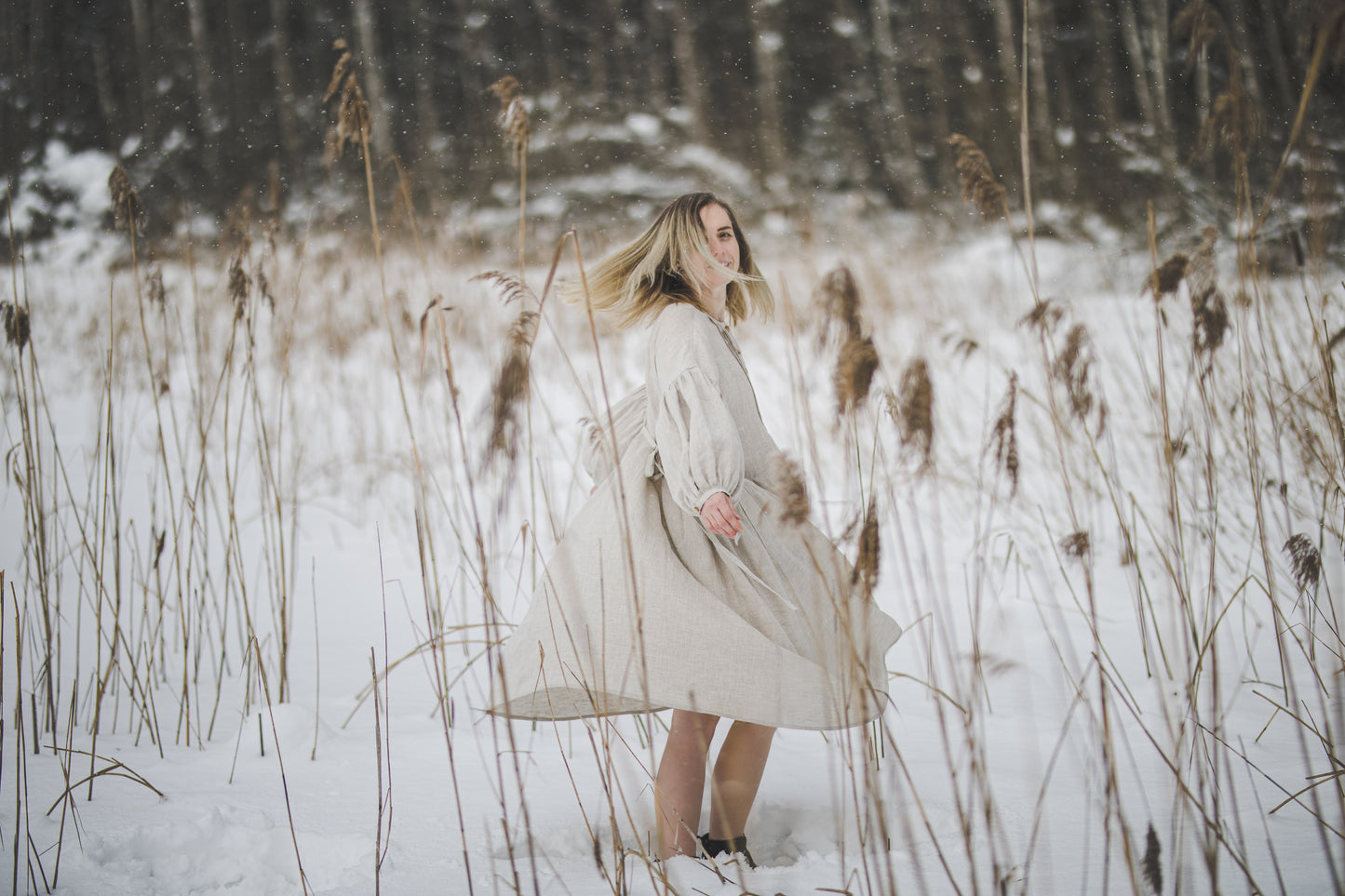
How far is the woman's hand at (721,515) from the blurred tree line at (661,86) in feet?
22.8

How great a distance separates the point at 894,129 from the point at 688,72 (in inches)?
91.5

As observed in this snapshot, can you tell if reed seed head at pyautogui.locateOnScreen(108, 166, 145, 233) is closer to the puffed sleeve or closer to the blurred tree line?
the puffed sleeve

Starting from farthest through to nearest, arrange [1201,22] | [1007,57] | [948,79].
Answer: [948,79]
[1007,57]
[1201,22]

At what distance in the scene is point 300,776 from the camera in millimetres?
1292

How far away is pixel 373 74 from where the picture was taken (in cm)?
810

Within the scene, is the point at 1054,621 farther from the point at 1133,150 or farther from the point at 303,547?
the point at 1133,150

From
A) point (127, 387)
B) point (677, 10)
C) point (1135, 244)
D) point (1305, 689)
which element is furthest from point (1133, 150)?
point (127, 387)

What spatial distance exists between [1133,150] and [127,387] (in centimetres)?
811

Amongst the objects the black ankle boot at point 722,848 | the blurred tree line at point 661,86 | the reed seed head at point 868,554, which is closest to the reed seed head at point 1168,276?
the reed seed head at point 868,554

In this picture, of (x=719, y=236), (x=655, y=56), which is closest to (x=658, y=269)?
(x=719, y=236)

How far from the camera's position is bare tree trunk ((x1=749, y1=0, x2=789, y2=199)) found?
817 cm

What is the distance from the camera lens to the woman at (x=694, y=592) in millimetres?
983

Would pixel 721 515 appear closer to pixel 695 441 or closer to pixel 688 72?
pixel 695 441

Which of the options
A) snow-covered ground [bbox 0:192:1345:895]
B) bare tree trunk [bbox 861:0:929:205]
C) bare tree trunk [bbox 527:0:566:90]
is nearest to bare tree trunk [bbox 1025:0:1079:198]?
bare tree trunk [bbox 861:0:929:205]
